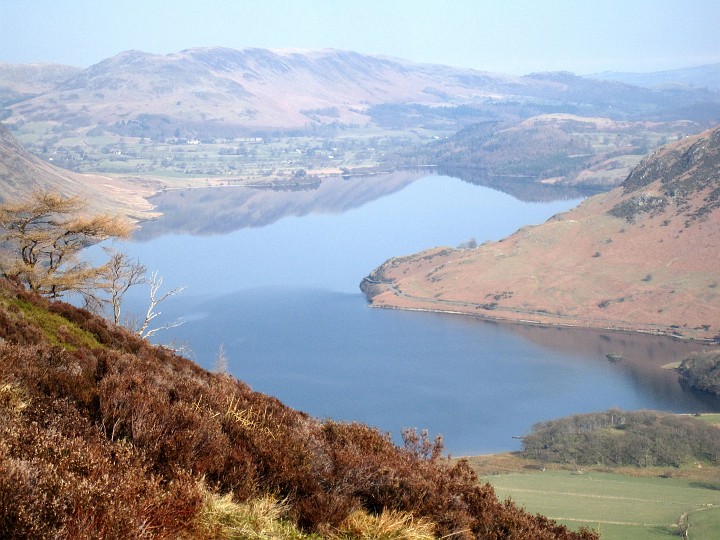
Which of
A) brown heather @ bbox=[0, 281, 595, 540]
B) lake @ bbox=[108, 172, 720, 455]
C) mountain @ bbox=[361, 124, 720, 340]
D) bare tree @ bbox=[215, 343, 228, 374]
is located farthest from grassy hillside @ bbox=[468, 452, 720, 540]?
mountain @ bbox=[361, 124, 720, 340]

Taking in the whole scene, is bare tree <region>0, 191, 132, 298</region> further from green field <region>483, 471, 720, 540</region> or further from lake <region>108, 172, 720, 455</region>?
green field <region>483, 471, 720, 540</region>

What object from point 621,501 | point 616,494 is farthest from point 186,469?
point 616,494

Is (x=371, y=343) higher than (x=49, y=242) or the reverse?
the reverse

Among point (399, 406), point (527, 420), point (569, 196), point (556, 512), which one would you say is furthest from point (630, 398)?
point (569, 196)

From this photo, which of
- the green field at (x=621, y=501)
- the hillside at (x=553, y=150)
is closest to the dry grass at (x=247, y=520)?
the green field at (x=621, y=501)

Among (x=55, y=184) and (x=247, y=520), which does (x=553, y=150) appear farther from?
(x=247, y=520)

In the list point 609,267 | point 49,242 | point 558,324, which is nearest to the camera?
point 49,242

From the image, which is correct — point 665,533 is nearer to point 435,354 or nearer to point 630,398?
point 630,398

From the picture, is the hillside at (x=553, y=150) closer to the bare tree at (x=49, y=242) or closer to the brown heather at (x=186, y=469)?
the bare tree at (x=49, y=242)
